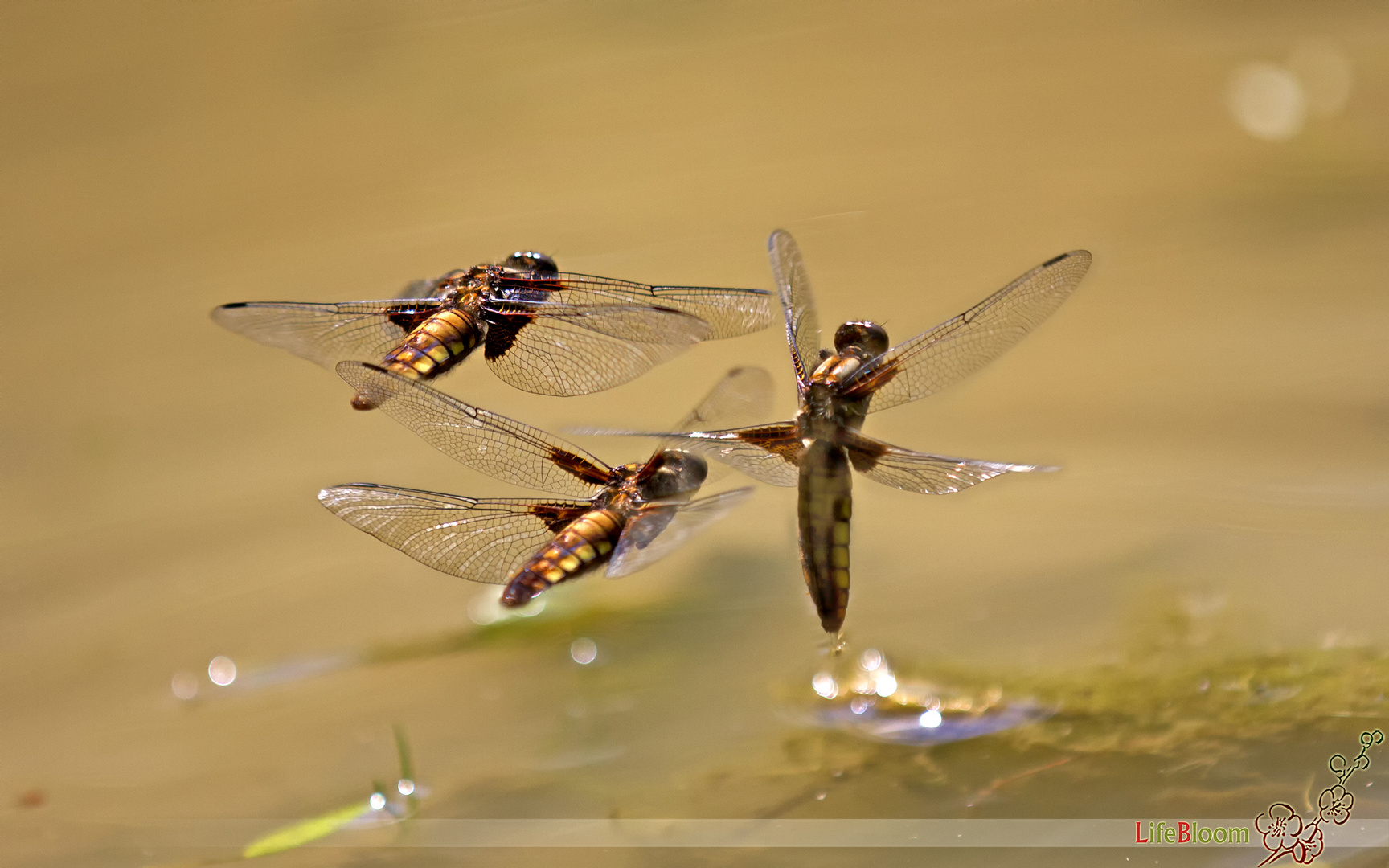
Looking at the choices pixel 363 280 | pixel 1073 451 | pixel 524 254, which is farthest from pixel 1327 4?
pixel 363 280

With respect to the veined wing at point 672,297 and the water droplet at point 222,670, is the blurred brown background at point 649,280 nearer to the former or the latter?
the water droplet at point 222,670

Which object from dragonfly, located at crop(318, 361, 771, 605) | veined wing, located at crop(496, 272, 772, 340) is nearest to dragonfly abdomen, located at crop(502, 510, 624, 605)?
dragonfly, located at crop(318, 361, 771, 605)

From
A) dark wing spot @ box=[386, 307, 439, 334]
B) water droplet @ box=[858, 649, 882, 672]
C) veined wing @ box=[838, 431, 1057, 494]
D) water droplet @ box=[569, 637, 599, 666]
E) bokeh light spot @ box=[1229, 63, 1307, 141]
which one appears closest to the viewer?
veined wing @ box=[838, 431, 1057, 494]

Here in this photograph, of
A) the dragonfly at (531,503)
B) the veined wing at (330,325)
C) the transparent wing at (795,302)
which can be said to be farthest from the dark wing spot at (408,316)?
the transparent wing at (795,302)

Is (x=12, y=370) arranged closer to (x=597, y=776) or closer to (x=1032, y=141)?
(x=597, y=776)

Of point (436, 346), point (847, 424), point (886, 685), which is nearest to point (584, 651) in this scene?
point (886, 685)

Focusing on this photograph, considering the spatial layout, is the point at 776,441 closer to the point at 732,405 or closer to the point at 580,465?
the point at 732,405

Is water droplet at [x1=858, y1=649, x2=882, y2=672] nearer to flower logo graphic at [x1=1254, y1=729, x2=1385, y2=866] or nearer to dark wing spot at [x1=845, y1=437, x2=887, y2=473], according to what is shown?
dark wing spot at [x1=845, y1=437, x2=887, y2=473]
